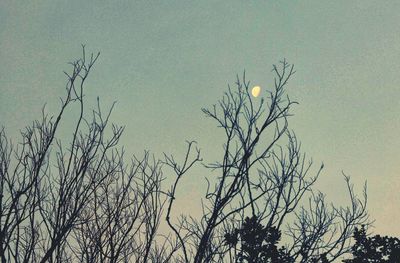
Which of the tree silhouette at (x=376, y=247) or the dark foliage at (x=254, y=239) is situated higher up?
the tree silhouette at (x=376, y=247)

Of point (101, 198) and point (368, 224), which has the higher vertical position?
point (368, 224)

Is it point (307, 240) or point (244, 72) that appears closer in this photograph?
point (244, 72)

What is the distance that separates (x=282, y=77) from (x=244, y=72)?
60 centimetres

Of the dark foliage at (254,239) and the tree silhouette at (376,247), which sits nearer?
the dark foliage at (254,239)

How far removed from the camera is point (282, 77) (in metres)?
6.93

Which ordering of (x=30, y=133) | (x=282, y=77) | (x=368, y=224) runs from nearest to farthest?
A: 1. (x=30, y=133)
2. (x=282, y=77)
3. (x=368, y=224)

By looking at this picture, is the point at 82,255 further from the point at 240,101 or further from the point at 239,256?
the point at 240,101

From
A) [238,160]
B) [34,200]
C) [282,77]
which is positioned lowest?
[34,200]

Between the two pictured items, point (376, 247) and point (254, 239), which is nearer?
point (254, 239)

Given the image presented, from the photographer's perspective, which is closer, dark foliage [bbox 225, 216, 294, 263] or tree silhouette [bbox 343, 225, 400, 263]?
dark foliage [bbox 225, 216, 294, 263]

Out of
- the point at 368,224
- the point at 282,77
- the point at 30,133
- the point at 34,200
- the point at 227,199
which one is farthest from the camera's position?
the point at 368,224

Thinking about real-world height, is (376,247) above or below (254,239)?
above

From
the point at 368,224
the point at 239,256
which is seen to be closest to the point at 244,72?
the point at 239,256

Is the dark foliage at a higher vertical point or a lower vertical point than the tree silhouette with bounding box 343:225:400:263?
lower
